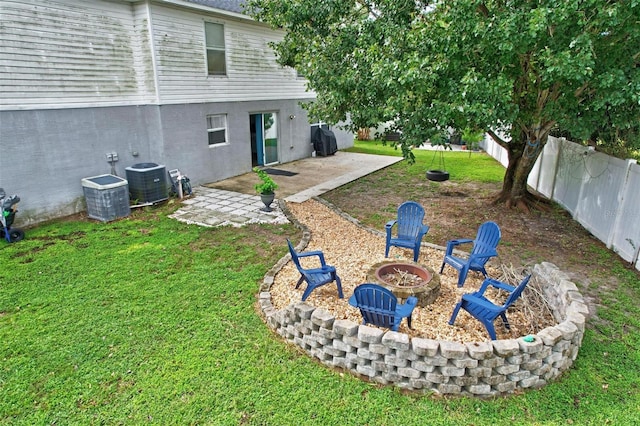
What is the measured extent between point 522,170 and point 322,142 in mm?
9141

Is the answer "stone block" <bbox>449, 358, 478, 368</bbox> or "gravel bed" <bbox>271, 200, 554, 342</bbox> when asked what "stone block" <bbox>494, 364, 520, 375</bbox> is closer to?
"stone block" <bbox>449, 358, 478, 368</bbox>

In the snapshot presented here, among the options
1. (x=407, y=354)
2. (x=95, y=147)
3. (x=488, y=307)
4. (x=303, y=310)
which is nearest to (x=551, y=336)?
(x=488, y=307)

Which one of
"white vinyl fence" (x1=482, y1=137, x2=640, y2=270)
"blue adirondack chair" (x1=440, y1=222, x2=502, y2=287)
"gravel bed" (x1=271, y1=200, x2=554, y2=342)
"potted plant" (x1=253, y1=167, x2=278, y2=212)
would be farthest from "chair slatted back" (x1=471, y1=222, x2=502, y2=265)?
"potted plant" (x1=253, y1=167, x2=278, y2=212)

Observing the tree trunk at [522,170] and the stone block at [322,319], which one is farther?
the tree trunk at [522,170]

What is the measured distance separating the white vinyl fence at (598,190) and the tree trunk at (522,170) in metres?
0.75

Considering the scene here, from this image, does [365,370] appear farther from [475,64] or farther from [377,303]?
[475,64]

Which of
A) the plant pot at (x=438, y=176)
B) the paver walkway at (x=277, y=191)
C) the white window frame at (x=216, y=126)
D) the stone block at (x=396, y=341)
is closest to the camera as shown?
the stone block at (x=396, y=341)

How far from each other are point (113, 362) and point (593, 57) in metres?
7.26

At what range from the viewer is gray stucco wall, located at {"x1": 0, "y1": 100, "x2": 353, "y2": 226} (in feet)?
→ 26.4

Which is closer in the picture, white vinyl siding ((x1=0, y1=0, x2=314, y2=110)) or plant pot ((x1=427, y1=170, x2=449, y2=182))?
white vinyl siding ((x1=0, y1=0, x2=314, y2=110))

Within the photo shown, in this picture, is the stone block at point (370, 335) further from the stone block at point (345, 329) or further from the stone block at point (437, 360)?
the stone block at point (437, 360)

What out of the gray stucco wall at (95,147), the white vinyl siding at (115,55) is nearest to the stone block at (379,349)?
the gray stucco wall at (95,147)

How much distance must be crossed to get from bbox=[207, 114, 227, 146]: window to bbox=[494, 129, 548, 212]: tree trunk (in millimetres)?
8219

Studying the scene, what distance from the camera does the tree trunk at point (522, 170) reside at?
8.66m
